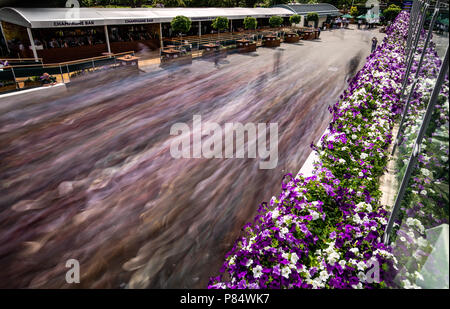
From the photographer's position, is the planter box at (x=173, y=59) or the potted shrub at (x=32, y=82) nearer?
the potted shrub at (x=32, y=82)

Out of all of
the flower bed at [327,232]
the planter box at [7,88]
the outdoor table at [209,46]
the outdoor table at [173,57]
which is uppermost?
the outdoor table at [209,46]

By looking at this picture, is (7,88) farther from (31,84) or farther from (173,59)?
(173,59)

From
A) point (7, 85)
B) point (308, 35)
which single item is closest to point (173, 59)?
point (7, 85)

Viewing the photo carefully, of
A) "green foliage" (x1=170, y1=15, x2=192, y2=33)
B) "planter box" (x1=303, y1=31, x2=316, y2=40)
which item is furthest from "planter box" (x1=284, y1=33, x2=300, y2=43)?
"green foliage" (x1=170, y1=15, x2=192, y2=33)

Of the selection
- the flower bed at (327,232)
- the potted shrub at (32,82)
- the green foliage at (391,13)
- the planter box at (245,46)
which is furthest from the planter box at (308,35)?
the flower bed at (327,232)

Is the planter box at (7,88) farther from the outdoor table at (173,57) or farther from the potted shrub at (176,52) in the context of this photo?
the potted shrub at (176,52)

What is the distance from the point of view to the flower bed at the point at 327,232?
9.91 ft

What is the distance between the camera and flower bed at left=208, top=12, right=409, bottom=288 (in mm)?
3021

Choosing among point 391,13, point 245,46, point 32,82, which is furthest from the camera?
point 391,13

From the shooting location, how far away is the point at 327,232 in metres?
3.62

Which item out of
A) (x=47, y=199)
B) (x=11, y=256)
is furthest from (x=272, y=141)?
(x=11, y=256)

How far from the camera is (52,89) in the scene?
42.9 feet
